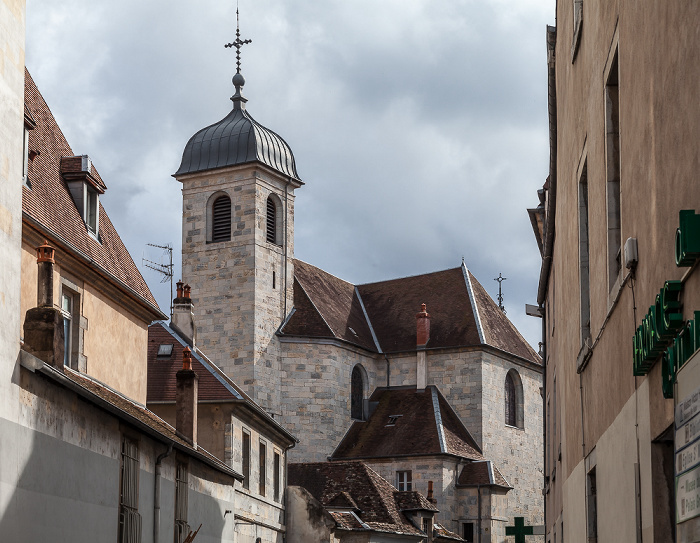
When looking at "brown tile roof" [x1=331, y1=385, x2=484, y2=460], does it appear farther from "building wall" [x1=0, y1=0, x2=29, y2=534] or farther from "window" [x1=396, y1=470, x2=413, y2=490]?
"building wall" [x1=0, y1=0, x2=29, y2=534]

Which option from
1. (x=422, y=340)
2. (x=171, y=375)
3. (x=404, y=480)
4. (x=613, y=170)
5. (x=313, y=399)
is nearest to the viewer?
(x=613, y=170)

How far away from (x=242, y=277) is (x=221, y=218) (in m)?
3.18

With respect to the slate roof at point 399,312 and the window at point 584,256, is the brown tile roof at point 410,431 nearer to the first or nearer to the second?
the slate roof at point 399,312

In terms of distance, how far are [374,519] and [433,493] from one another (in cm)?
1148

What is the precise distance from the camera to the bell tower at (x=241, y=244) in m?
51.4

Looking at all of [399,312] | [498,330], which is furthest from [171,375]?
[498,330]

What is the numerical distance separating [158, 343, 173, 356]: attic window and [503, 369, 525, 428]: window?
27768 millimetres

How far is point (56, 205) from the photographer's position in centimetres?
1953

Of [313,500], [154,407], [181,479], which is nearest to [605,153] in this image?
[181,479]

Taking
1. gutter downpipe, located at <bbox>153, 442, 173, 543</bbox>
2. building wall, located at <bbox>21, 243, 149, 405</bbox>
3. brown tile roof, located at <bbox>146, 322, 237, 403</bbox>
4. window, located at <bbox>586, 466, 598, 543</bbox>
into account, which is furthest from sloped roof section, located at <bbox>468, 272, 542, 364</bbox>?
window, located at <bbox>586, 466, 598, 543</bbox>

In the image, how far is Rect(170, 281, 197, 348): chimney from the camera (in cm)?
3316

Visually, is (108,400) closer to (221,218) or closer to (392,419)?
(221,218)

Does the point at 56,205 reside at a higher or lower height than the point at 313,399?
lower

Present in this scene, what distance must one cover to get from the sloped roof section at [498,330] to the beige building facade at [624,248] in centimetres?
4242
